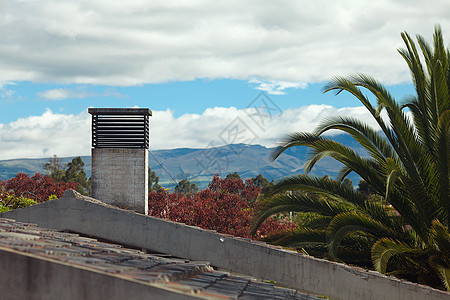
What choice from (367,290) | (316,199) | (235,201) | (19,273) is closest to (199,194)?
(235,201)

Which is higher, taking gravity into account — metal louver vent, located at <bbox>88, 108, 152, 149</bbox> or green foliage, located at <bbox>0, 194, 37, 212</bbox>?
metal louver vent, located at <bbox>88, 108, 152, 149</bbox>

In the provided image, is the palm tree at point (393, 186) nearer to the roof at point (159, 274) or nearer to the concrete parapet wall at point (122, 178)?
the concrete parapet wall at point (122, 178)

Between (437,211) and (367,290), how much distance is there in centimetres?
394

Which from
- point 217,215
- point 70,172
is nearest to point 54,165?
point 70,172

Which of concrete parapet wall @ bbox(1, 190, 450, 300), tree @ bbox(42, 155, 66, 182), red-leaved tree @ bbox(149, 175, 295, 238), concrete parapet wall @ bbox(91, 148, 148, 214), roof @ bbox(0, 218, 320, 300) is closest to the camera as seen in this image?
roof @ bbox(0, 218, 320, 300)

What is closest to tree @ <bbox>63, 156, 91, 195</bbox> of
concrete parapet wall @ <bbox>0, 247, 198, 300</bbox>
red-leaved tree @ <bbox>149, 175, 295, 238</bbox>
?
red-leaved tree @ <bbox>149, 175, 295, 238</bbox>

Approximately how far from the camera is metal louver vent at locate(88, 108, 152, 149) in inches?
536

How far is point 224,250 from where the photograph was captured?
30.5ft

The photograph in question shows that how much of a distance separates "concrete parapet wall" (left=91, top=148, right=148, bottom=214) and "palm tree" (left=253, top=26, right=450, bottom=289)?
126 inches

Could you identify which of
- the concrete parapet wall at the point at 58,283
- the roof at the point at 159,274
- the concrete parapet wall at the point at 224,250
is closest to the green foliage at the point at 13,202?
the concrete parapet wall at the point at 224,250

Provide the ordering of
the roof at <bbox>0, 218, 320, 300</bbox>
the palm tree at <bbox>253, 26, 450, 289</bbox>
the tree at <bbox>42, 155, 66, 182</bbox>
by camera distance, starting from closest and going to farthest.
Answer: the roof at <bbox>0, 218, 320, 300</bbox>
the palm tree at <bbox>253, 26, 450, 289</bbox>
the tree at <bbox>42, 155, 66, 182</bbox>

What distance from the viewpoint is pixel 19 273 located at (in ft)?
11.6

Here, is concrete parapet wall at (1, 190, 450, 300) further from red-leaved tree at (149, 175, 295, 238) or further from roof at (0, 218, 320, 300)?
red-leaved tree at (149, 175, 295, 238)

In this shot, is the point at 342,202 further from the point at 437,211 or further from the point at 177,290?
the point at 177,290
